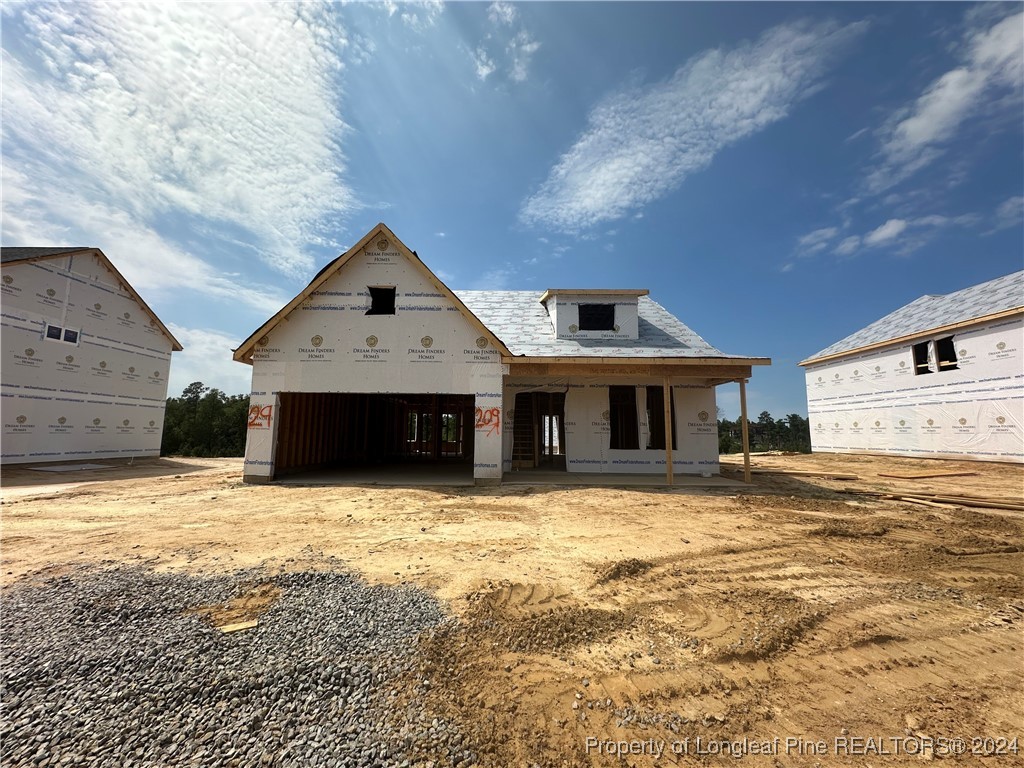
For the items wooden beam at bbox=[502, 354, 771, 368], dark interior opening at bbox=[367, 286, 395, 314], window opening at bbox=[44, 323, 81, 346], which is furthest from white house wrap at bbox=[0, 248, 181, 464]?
wooden beam at bbox=[502, 354, 771, 368]

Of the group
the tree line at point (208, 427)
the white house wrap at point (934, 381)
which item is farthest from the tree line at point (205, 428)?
the white house wrap at point (934, 381)

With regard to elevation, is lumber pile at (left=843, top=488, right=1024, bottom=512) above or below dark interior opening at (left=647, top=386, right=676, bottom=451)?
below

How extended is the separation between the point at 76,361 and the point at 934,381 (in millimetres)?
35076

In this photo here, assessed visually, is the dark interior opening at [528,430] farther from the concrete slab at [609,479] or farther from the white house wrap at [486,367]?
the concrete slab at [609,479]

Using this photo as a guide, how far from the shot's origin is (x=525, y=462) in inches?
552

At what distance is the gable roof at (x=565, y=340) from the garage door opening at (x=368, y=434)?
9.11 ft

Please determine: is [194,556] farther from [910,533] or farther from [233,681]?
[910,533]

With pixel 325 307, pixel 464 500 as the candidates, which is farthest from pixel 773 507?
pixel 325 307

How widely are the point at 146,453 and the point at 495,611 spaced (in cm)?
2289

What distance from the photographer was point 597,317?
1396 centimetres

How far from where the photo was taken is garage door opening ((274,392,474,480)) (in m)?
12.4

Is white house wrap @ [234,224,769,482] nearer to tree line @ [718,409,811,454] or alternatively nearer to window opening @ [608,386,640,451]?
window opening @ [608,386,640,451]

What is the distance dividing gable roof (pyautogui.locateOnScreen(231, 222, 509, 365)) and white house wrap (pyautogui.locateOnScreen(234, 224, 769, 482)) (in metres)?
0.04

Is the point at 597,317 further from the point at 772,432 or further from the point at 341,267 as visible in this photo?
the point at 772,432
